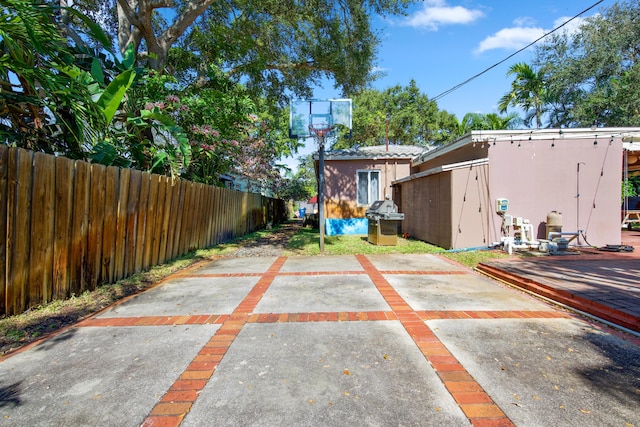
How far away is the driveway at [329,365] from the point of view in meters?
2.12

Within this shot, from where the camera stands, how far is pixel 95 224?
4.83 m

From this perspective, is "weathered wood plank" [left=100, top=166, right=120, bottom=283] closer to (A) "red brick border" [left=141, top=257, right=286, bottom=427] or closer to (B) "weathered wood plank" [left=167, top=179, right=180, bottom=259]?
(B) "weathered wood plank" [left=167, top=179, right=180, bottom=259]

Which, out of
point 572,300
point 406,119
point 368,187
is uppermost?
point 406,119

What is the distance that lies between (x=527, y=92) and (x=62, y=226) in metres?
20.9

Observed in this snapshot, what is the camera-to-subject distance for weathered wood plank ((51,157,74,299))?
416cm

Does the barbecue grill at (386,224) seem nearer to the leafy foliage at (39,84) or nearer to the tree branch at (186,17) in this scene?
the leafy foliage at (39,84)

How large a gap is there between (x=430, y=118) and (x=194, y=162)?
77.2 feet

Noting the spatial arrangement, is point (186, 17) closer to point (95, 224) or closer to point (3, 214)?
point (95, 224)

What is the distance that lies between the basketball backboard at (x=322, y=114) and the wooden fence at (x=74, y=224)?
462cm

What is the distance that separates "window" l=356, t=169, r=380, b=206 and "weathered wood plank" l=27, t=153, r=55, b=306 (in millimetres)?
10610

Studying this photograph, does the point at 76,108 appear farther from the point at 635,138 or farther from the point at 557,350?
the point at 635,138

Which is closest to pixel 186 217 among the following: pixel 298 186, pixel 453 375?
pixel 453 375

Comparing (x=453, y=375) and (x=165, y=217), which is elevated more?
(x=165, y=217)

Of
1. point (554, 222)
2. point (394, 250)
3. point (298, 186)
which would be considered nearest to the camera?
point (554, 222)
